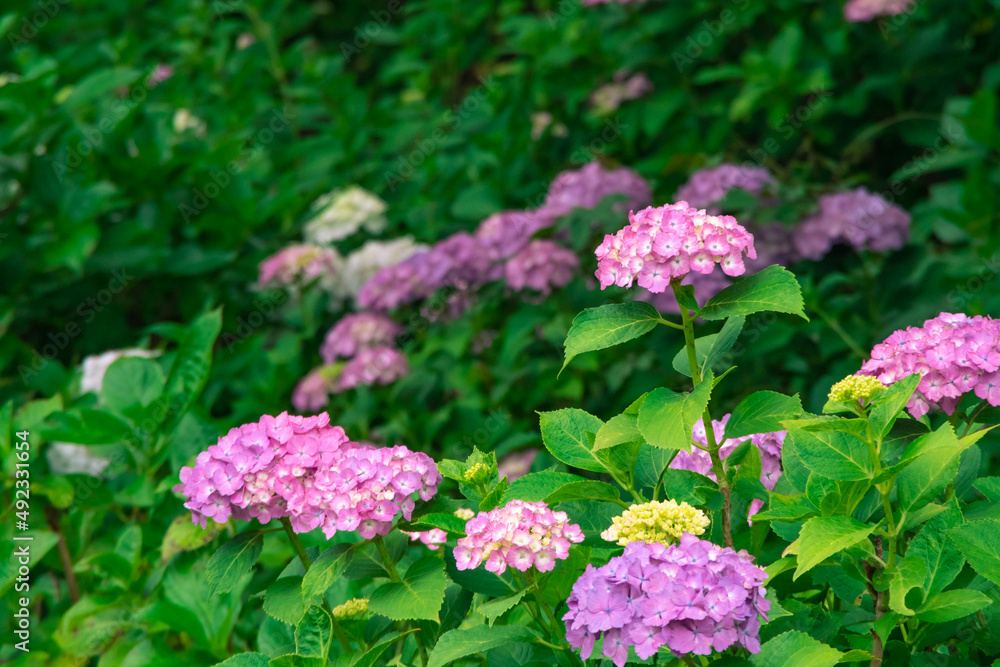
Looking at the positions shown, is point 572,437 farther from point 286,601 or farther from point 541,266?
point 541,266

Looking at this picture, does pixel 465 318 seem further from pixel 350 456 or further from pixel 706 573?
pixel 706 573

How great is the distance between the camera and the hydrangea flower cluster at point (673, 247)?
3.61 feet

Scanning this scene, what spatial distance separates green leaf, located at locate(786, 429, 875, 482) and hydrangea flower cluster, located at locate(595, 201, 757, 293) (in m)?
0.21

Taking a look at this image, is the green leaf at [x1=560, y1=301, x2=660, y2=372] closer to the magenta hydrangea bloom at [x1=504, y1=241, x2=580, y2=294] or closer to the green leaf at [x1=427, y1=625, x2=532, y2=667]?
the green leaf at [x1=427, y1=625, x2=532, y2=667]

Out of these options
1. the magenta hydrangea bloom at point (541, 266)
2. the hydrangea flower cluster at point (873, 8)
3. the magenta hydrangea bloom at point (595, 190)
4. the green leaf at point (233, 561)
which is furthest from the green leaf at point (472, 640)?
the hydrangea flower cluster at point (873, 8)

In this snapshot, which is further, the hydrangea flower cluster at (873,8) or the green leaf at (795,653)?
the hydrangea flower cluster at (873,8)

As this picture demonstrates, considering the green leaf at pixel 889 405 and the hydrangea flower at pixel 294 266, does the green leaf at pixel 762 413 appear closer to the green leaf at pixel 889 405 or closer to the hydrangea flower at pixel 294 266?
the green leaf at pixel 889 405

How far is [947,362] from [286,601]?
879 millimetres

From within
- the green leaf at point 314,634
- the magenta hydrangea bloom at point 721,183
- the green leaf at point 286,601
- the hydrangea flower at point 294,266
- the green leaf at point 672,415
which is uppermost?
the green leaf at point 672,415

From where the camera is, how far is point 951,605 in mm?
1001

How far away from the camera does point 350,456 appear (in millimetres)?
1192

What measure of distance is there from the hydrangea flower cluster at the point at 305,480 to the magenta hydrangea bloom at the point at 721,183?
194 centimetres

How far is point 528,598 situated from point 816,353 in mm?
1993

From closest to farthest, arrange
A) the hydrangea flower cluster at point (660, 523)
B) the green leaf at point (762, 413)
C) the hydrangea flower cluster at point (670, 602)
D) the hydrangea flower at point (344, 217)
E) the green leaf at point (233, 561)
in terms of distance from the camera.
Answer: the hydrangea flower cluster at point (670, 602)
the hydrangea flower cluster at point (660, 523)
the green leaf at point (762, 413)
the green leaf at point (233, 561)
the hydrangea flower at point (344, 217)
